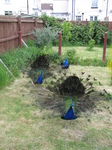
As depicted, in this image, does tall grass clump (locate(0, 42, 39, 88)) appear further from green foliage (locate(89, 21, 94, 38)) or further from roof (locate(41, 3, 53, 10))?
roof (locate(41, 3, 53, 10))

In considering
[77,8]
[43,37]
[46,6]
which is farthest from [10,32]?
[46,6]

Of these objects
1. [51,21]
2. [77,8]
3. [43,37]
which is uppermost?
[77,8]

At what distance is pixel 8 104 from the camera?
165 inches

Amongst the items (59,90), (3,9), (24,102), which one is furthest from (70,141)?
(3,9)

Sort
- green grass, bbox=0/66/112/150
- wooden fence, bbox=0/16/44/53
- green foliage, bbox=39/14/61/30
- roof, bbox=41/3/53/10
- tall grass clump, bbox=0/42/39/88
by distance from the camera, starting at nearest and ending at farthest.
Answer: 1. green grass, bbox=0/66/112/150
2. tall grass clump, bbox=0/42/39/88
3. wooden fence, bbox=0/16/44/53
4. green foliage, bbox=39/14/61/30
5. roof, bbox=41/3/53/10

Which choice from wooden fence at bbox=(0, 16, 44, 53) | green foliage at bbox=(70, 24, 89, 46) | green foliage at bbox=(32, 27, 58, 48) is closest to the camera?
wooden fence at bbox=(0, 16, 44, 53)

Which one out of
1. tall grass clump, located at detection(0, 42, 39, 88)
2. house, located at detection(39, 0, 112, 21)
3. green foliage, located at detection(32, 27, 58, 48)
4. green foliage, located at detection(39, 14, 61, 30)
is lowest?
tall grass clump, located at detection(0, 42, 39, 88)

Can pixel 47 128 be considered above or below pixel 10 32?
below

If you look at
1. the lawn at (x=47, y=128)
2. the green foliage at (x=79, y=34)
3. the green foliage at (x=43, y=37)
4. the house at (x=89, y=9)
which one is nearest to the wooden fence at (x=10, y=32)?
the green foliage at (x=43, y=37)

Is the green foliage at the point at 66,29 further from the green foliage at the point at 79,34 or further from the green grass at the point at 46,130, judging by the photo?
the green grass at the point at 46,130

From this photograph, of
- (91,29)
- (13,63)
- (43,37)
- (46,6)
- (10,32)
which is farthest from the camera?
(46,6)

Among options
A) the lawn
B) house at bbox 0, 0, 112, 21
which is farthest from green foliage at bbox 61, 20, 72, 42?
house at bbox 0, 0, 112, 21

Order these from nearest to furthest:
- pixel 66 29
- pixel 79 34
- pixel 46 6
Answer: pixel 66 29, pixel 79 34, pixel 46 6

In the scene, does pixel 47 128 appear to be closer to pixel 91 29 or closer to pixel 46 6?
pixel 91 29
